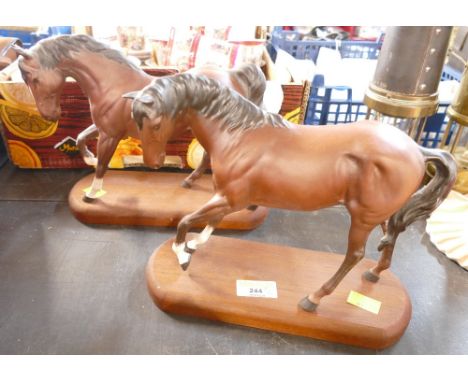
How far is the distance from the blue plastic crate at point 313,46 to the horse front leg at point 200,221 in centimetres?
179

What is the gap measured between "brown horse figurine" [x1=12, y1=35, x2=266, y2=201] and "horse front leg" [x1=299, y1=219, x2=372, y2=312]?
2.11 feet

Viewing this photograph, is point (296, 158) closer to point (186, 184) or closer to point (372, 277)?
point (372, 277)

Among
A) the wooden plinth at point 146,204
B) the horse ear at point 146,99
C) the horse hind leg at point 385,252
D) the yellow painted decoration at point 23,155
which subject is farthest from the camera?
the yellow painted decoration at point 23,155

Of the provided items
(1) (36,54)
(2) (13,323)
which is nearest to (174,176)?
(1) (36,54)

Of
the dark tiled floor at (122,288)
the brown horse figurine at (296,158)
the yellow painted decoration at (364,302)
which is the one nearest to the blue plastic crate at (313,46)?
the dark tiled floor at (122,288)

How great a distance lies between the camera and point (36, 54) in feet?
4.14

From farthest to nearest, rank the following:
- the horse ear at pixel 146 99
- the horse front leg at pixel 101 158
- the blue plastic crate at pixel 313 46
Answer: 1. the blue plastic crate at pixel 313 46
2. the horse front leg at pixel 101 158
3. the horse ear at pixel 146 99

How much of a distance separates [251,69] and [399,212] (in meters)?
0.72

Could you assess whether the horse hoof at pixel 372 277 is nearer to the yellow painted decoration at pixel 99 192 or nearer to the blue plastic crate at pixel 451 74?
the yellow painted decoration at pixel 99 192

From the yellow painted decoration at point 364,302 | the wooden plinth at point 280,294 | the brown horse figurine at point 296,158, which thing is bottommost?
the wooden plinth at point 280,294

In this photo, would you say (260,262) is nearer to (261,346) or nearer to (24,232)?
(261,346)

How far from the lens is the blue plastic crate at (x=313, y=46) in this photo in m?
2.61

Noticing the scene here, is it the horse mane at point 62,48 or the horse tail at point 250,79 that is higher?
the horse mane at point 62,48

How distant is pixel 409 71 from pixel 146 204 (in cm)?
121
